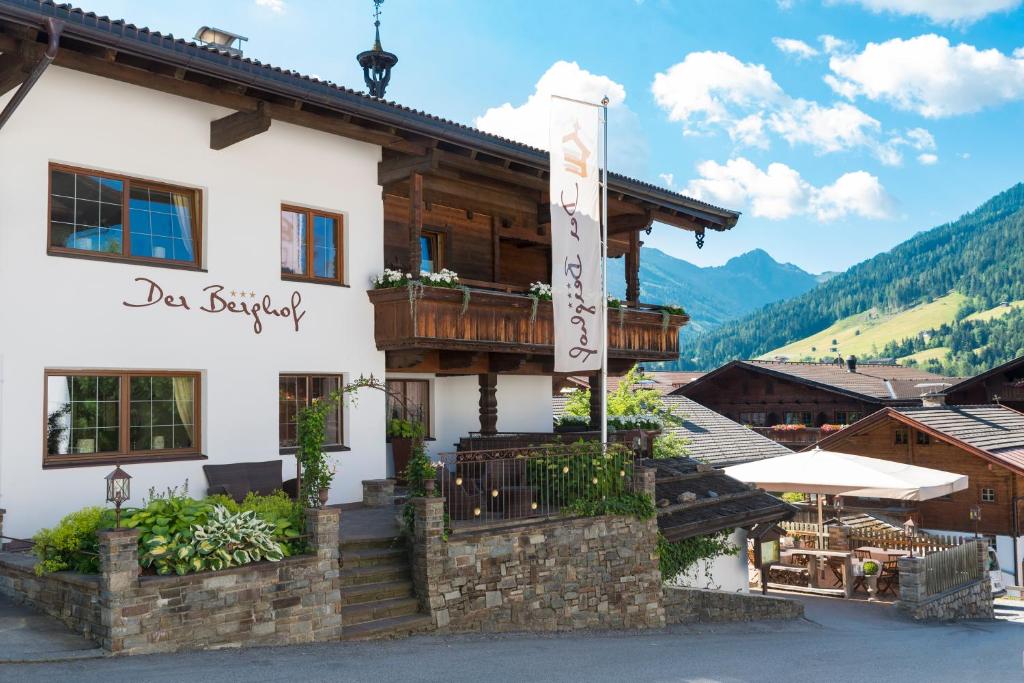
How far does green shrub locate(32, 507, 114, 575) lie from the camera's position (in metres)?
9.05

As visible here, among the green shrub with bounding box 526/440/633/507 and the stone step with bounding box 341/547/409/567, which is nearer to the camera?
the stone step with bounding box 341/547/409/567

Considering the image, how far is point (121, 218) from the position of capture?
11.9m

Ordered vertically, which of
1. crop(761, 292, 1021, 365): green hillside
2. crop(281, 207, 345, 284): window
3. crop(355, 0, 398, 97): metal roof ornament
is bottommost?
crop(281, 207, 345, 284): window

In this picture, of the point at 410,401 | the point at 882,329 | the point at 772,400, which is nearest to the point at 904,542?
the point at 410,401

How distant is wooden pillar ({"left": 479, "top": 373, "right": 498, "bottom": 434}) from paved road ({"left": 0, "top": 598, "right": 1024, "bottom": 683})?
5192mm

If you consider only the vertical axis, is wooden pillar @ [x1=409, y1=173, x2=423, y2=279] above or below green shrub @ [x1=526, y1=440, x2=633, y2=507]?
above

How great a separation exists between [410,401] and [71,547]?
27.3ft

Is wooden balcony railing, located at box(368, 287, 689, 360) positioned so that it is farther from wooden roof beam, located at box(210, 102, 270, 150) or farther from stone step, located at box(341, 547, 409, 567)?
stone step, located at box(341, 547, 409, 567)

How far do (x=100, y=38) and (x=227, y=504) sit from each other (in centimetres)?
511

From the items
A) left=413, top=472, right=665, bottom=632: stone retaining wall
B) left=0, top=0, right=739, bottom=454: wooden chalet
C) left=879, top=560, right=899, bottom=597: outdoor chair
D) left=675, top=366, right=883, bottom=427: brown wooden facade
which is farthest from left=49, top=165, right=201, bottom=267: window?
left=675, top=366, right=883, bottom=427: brown wooden facade

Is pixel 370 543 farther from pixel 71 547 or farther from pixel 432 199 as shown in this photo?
pixel 432 199

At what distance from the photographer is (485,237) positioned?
18.0 meters

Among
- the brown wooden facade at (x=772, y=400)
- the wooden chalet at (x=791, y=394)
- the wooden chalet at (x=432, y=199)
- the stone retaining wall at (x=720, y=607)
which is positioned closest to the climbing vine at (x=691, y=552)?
the stone retaining wall at (x=720, y=607)

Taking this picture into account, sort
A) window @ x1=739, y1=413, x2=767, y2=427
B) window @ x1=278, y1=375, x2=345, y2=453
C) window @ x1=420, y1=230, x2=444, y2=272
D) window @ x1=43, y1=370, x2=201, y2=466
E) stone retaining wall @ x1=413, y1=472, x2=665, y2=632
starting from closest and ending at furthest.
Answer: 1. stone retaining wall @ x1=413, y1=472, x2=665, y2=632
2. window @ x1=43, y1=370, x2=201, y2=466
3. window @ x1=278, y1=375, x2=345, y2=453
4. window @ x1=420, y1=230, x2=444, y2=272
5. window @ x1=739, y1=413, x2=767, y2=427
